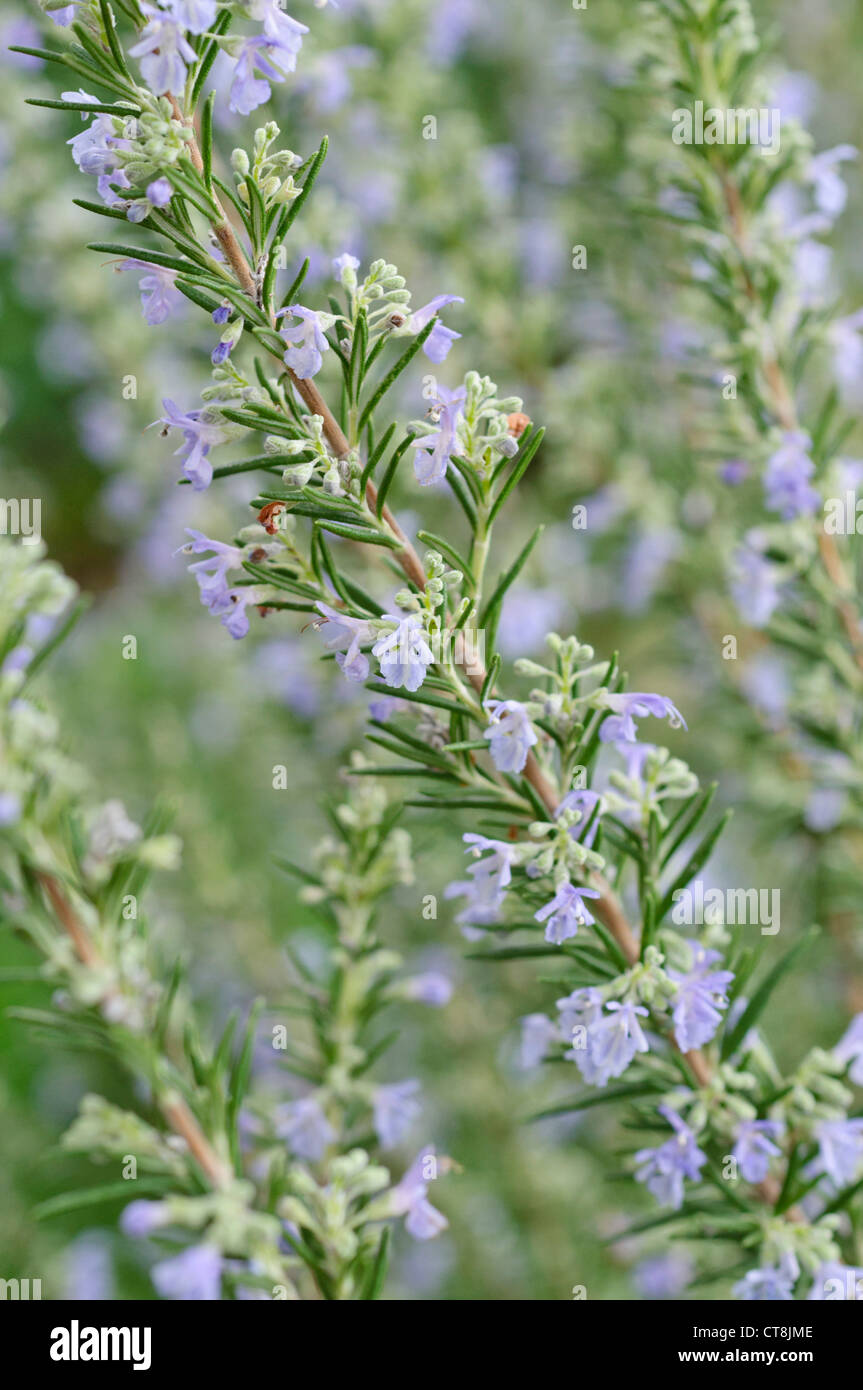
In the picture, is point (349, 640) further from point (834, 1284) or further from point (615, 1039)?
point (834, 1284)

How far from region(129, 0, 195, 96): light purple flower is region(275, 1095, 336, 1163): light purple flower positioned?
37.0 inches

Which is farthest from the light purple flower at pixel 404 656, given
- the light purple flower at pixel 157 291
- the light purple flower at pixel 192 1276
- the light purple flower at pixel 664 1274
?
the light purple flower at pixel 664 1274

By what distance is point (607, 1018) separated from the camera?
2.97 feet

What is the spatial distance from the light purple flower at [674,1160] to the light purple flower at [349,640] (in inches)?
20.0

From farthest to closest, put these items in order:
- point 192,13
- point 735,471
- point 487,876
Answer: point 735,471
point 487,876
point 192,13

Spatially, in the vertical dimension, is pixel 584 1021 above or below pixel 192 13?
below

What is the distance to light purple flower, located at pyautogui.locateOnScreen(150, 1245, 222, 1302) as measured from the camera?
873 mm

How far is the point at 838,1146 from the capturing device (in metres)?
1.05

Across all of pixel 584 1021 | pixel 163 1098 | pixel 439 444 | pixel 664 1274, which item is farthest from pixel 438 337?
pixel 664 1274

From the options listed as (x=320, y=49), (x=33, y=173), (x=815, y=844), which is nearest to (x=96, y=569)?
(x=33, y=173)

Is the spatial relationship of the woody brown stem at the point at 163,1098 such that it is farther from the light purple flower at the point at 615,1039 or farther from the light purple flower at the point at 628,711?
the light purple flower at the point at 628,711

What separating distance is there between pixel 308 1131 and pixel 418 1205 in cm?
18
